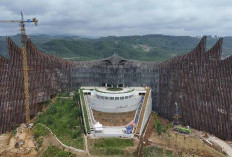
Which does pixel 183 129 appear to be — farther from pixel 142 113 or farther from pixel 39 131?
pixel 39 131

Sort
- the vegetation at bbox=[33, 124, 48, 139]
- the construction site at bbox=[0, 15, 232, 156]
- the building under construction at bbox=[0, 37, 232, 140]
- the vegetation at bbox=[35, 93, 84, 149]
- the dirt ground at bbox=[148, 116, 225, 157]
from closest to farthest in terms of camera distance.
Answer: the dirt ground at bbox=[148, 116, 225, 157] < the vegetation at bbox=[35, 93, 84, 149] < the vegetation at bbox=[33, 124, 48, 139] < the construction site at bbox=[0, 15, 232, 156] < the building under construction at bbox=[0, 37, 232, 140]

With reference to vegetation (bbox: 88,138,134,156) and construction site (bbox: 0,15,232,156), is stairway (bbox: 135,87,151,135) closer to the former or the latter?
construction site (bbox: 0,15,232,156)

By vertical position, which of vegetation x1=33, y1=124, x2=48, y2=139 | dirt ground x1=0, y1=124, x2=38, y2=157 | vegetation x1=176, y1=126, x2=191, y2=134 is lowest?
dirt ground x1=0, y1=124, x2=38, y2=157

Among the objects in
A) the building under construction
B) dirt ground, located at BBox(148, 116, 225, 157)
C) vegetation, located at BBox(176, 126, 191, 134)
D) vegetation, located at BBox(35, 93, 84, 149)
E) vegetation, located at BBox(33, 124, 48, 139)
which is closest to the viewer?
dirt ground, located at BBox(148, 116, 225, 157)

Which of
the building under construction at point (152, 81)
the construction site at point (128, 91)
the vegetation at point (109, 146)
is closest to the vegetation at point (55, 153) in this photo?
the construction site at point (128, 91)

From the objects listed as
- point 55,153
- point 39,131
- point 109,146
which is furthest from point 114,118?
point 39,131

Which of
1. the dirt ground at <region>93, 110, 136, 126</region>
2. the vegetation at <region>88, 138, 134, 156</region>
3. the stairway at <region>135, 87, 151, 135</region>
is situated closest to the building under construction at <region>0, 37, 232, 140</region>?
the stairway at <region>135, 87, 151, 135</region>
